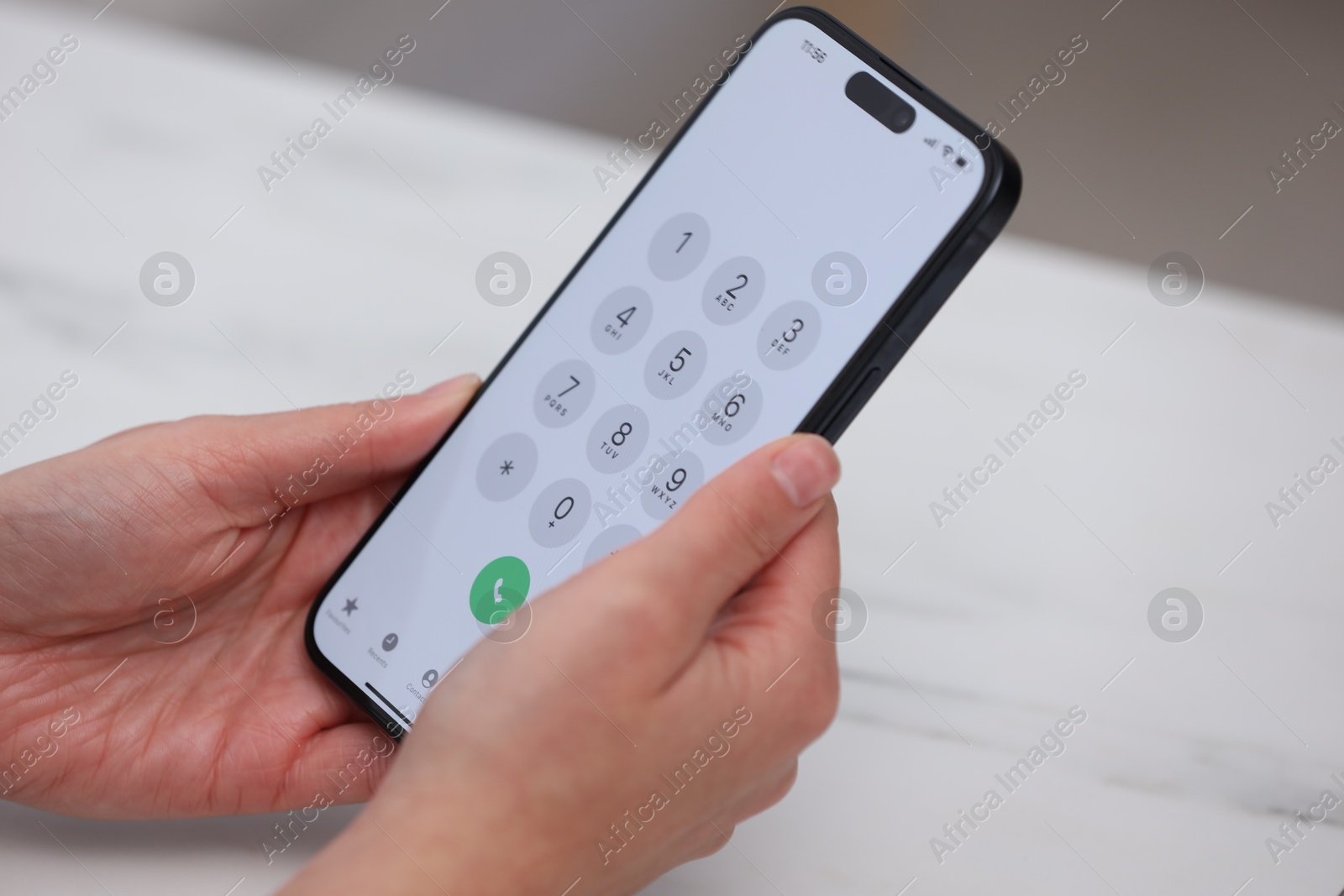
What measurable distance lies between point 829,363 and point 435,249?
0.34 metres

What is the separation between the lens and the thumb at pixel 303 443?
47 cm

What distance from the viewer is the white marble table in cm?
47

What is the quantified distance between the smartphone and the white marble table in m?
0.13

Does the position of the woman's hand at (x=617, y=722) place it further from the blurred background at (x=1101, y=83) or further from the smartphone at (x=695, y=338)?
the blurred background at (x=1101, y=83)

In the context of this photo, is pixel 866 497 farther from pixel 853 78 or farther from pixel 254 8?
pixel 254 8

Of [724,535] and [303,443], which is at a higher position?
[724,535]

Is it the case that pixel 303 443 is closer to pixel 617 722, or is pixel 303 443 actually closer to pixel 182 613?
pixel 182 613

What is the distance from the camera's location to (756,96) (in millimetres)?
436

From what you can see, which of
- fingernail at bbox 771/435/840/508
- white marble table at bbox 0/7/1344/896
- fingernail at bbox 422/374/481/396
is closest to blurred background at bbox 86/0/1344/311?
white marble table at bbox 0/7/1344/896

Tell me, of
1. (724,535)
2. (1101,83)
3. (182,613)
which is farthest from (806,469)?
(1101,83)

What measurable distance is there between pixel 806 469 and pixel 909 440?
0.25m

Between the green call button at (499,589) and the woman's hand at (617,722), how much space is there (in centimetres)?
10

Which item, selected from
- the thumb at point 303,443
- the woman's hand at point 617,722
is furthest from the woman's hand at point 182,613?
the woman's hand at point 617,722

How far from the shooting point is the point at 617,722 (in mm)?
314
